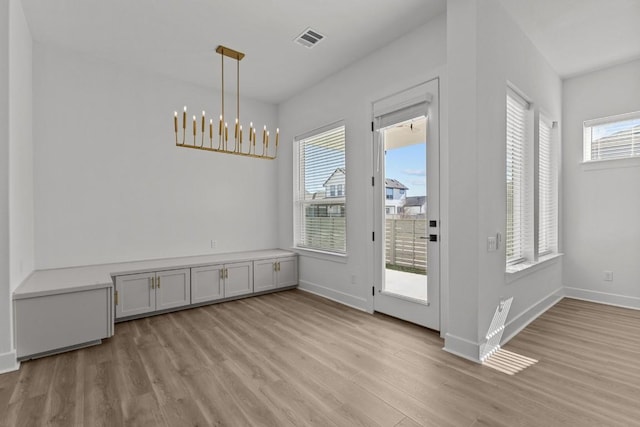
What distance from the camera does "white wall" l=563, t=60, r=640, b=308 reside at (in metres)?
3.82

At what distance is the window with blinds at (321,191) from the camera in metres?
4.27

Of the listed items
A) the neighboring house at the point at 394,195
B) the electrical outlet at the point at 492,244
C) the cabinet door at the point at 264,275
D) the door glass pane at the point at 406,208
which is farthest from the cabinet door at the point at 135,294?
the electrical outlet at the point at 492,244

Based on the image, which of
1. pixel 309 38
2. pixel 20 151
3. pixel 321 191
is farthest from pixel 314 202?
pixel 20 151

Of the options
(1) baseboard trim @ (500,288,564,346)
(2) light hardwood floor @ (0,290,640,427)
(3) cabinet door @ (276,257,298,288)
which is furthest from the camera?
(3) cabinet door @ (276,257,298,288)

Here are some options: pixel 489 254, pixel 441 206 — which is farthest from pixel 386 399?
pixel 441 206

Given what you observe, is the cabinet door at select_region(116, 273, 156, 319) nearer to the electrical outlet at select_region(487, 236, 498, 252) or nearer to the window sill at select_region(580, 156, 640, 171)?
the electrical outlet at select_region(487, 236, 498, 252)

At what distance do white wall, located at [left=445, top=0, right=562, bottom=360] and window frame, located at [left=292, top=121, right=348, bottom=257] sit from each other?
169 cm

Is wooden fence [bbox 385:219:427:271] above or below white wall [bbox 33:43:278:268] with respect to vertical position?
below

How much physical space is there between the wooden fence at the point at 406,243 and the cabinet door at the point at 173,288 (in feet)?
8.23

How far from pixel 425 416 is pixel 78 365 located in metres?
2.67

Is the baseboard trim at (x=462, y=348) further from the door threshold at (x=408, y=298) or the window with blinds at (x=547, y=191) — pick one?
the window with blinds at (x=547, y=191)

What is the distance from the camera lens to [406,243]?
342cm

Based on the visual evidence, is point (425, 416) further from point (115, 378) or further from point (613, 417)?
point (115, 378)

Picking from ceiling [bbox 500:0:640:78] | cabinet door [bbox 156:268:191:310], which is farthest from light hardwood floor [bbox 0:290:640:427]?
ceiling [bbox 500:0:640:78]
